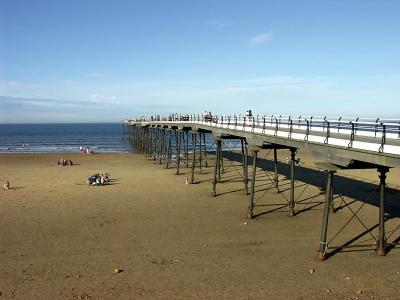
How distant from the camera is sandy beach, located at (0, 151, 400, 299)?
11516mm

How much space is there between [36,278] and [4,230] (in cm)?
600

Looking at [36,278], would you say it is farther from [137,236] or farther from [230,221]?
[230,221]

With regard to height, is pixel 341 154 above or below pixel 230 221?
above

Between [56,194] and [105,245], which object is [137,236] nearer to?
[105,245]

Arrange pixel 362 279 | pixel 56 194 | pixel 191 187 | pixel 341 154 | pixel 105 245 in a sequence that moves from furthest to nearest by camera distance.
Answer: pixel 191 187, pixel 56 194, pixel 105 245, pixel 341 154, pixel 362 279

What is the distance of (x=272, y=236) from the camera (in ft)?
52.7

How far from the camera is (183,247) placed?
14.9 m

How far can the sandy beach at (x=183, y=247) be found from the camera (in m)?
11.5

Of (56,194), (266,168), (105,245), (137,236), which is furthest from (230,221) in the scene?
(266,168)

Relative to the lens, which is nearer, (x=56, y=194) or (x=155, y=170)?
(x=56, y=194)

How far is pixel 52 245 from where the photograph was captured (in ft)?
50.2

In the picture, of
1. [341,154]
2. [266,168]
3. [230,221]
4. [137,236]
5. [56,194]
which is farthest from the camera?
[266,168]

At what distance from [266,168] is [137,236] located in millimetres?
22484

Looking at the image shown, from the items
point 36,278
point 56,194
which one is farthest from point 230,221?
point 56,194
